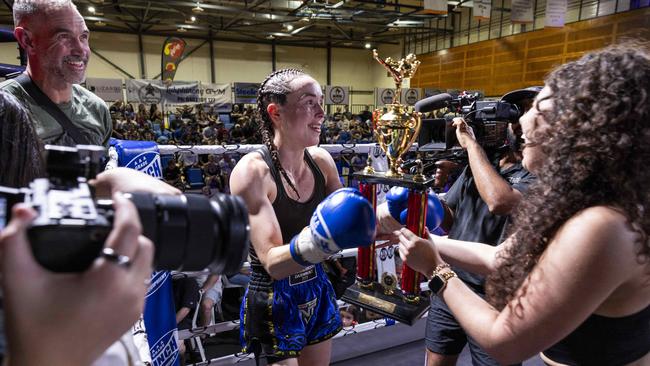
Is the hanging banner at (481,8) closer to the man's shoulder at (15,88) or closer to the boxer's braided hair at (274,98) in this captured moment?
the boxer's braided hair at (274,98)

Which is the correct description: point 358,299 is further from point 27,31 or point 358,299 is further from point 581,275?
point 27,31

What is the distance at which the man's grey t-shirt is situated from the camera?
1.53 m

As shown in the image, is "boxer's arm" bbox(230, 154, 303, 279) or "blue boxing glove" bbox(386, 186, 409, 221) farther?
"blue boxing glove" bbox(386, 186, 409, 221)

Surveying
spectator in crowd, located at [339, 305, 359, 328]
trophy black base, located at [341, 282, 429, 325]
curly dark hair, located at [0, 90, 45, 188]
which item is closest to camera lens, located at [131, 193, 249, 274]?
curly dark hair, located at [0, 90, 45, 188]

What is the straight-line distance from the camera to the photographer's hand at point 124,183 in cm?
74

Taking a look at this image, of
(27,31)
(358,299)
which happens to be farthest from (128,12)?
(358,299)

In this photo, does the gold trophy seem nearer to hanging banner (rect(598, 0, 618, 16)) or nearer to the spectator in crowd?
the spectator in crowd

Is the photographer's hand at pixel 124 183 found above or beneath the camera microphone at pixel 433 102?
beneath

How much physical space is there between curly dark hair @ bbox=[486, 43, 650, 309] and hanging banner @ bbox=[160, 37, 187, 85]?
14485 millimetres

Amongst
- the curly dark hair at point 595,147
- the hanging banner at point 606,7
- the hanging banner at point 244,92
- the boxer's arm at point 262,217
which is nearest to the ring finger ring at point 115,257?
the boxer's arm at point 262,217

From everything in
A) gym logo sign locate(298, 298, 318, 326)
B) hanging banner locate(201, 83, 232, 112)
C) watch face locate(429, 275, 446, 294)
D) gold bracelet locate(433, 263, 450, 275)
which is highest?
hanging banner locate(201, 83, 232, 112)

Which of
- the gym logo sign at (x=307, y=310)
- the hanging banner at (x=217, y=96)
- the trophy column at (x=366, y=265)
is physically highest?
the hanging banner at (x=217, y=96)

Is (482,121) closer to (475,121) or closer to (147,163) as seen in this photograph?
(475,121)

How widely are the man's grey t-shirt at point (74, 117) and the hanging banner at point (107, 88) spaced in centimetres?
976
